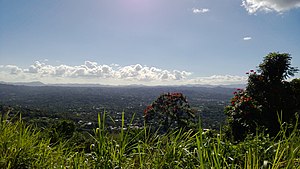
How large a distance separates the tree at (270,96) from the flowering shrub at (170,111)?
4.63 m

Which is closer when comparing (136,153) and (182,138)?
(136,153)

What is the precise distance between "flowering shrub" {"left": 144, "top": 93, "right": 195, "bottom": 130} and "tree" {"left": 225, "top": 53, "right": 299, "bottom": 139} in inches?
182

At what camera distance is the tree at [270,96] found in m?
9.35

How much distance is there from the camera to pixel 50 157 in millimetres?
2469

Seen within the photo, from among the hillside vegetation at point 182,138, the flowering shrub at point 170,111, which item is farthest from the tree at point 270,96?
the flowering shrub at point 170,111

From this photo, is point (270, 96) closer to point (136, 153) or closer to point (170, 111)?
point (170, 111)

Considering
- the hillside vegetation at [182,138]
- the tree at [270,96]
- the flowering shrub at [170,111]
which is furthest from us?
the flowering shrub at [170,111]

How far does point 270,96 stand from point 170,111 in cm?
617

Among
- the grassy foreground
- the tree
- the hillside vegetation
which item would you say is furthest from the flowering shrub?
the grassy foreground

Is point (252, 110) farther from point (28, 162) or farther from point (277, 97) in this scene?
point (28, 162)

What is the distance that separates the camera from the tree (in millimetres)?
9352

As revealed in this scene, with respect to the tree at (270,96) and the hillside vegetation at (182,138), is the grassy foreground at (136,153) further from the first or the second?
the tree at (270,96)

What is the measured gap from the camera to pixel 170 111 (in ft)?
48.3

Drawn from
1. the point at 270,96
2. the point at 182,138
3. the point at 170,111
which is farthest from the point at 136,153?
the point at 170,111
